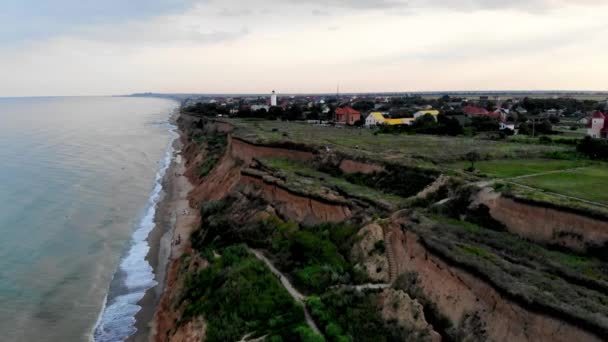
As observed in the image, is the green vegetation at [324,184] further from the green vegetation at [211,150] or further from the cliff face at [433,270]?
the green vegetation at [211,150]

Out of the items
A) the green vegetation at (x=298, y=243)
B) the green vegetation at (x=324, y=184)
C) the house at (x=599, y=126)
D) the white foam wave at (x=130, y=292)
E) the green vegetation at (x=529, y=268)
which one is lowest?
the white foam wave at (x=130, y=292)

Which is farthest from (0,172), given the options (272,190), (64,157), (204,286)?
(204,286)

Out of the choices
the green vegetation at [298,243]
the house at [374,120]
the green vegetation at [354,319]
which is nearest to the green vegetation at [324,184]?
the green vegetation at [298,243]

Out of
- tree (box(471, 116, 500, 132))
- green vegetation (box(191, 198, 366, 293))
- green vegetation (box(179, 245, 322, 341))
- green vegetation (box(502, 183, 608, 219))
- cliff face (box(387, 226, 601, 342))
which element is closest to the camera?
cliff face (box(387, 226, 601, 342))

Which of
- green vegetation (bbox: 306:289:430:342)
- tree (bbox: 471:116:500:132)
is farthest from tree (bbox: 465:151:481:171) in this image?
tree (bbox: 471:116:500:132)

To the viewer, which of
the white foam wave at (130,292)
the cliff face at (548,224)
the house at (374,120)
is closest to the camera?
the cliff face at (548,224)

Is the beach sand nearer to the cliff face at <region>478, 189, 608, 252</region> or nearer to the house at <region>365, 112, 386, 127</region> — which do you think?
the cliff face at <region>478, 189, 608, 252</region>
